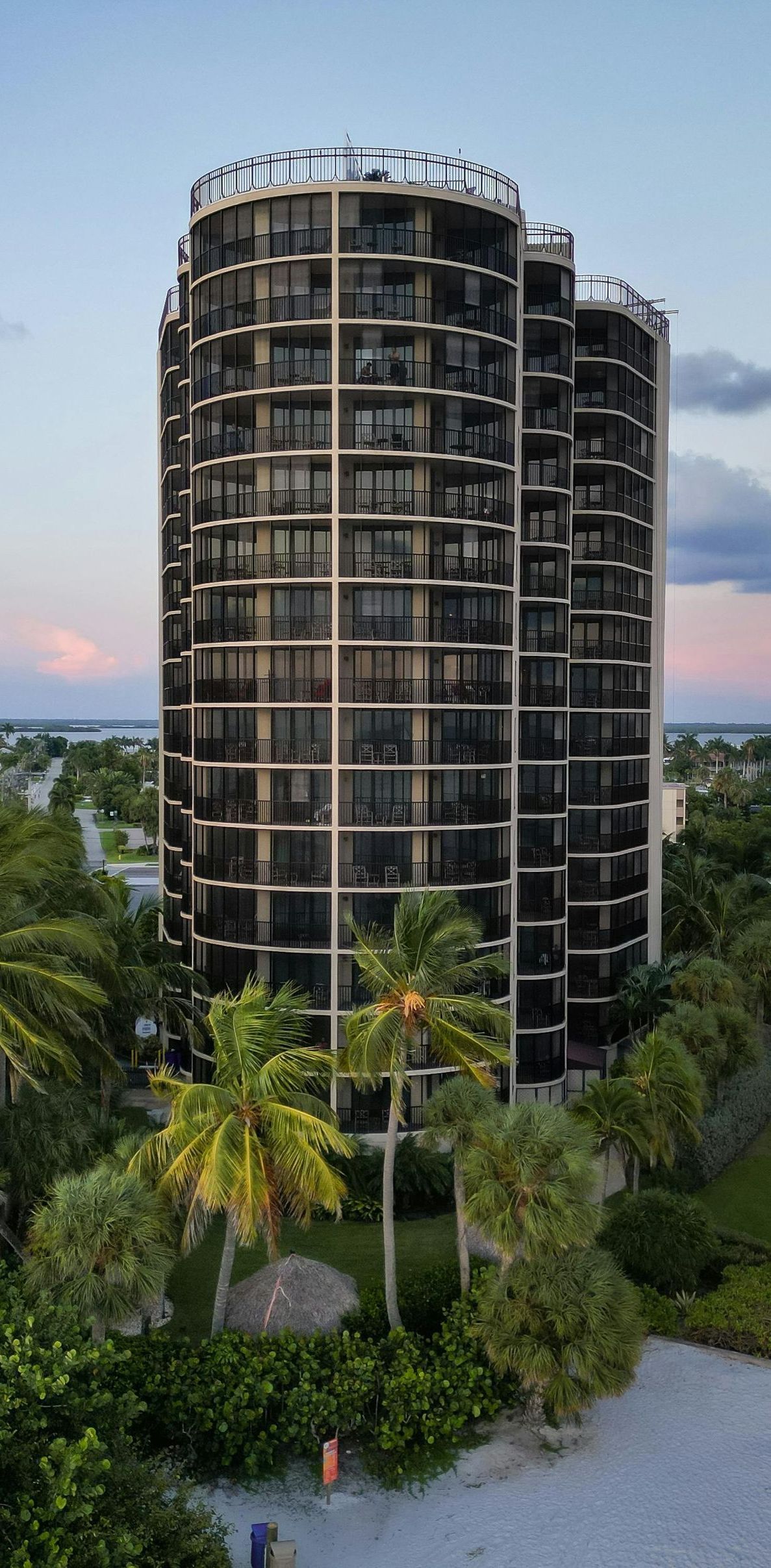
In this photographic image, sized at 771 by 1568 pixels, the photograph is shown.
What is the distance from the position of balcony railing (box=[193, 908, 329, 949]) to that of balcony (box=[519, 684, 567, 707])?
11989mm

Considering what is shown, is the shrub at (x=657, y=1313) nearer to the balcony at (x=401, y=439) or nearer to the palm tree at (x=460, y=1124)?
A: the palm tree at (x=460, y=1124)

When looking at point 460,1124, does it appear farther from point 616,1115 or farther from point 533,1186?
point 616,1115

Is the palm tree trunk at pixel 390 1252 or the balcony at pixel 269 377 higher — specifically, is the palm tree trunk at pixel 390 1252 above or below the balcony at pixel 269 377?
below

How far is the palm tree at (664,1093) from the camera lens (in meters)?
34.0

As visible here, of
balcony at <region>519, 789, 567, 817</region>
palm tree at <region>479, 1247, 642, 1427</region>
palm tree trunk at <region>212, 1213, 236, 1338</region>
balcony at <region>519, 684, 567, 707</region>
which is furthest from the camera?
balcony at <region>519, 684, 567, 707</region>

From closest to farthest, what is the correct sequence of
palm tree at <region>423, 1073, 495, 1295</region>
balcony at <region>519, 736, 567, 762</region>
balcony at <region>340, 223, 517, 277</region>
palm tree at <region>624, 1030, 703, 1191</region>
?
palm tree at <region>423, 1073, 495, 1295</region>, palm tree at <region>624, 1030, 703, 1191</region>, balcony at <region>340, 223, 517, 277</region>, balcony at <region>519, 736, 567, 762</region>

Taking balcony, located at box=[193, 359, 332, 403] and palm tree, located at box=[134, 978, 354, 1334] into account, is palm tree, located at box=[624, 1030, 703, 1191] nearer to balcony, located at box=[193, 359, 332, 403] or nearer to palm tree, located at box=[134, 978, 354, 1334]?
palm tree, located at box=[134, 978, 354, 1334]

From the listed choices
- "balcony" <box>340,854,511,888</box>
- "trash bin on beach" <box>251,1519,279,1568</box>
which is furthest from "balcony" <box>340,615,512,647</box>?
"trash bin on beach" <box>251,1519,279,1568</box>

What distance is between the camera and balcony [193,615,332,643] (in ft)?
→ 131

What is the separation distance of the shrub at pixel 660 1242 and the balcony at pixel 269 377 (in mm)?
26490

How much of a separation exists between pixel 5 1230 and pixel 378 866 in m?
17.9

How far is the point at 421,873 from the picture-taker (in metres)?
40.2

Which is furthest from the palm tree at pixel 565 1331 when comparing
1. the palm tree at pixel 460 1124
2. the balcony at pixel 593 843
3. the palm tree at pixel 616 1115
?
the balcony at pixel 593 843

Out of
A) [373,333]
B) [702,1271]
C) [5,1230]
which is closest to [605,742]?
[373,333]
